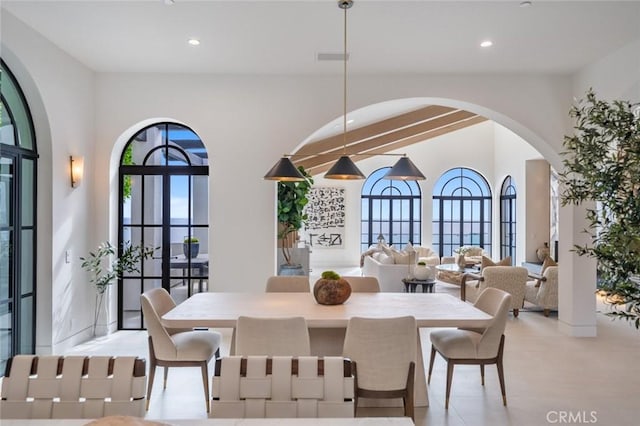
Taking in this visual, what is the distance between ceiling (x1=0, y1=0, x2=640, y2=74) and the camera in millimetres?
3482

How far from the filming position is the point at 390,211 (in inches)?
502

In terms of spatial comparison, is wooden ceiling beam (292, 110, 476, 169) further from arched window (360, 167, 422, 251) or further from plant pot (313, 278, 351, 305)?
plant pot (313, 278, 351, 305)

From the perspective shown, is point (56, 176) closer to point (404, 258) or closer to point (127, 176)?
point (127, 176)

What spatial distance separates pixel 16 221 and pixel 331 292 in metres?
2.92

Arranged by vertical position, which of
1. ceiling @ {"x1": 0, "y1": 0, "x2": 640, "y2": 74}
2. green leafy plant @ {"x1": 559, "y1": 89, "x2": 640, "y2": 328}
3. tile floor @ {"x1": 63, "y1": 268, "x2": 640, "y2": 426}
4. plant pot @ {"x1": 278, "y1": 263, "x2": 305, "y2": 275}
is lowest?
tile floor @ {"x1": 63, "y1": 268, "x2": 640, "y2": 426}

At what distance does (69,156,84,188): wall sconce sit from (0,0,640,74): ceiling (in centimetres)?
107

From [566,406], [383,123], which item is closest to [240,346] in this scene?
[566,406]

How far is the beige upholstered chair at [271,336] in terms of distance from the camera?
104 inches

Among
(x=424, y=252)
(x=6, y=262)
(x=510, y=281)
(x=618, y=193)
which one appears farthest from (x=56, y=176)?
(x=424, y=252)

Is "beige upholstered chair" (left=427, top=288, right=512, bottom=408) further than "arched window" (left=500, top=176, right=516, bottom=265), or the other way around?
"arched window" (left=500, top=176, right=516, bottom=265)

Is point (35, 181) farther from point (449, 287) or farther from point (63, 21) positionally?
point (449, 287)

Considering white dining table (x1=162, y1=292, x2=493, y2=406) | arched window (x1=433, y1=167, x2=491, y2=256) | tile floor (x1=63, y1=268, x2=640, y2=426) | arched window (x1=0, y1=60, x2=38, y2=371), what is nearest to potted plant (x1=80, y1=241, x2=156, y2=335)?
tile floor (x1=63, y1=268, x2=640, y2=426)

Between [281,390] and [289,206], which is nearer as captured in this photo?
[281,390]

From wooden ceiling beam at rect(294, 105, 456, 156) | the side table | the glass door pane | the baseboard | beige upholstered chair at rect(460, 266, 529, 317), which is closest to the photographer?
the glass door pane
